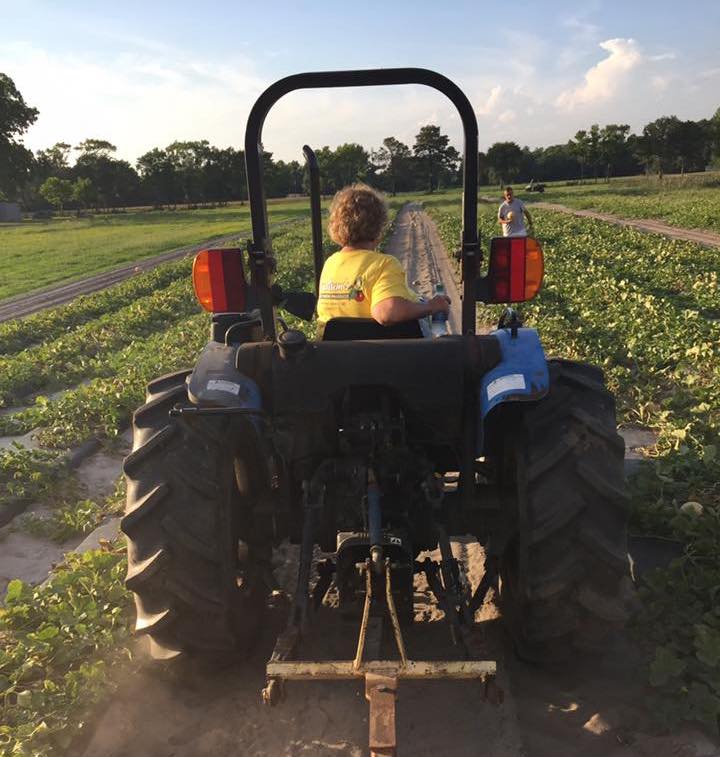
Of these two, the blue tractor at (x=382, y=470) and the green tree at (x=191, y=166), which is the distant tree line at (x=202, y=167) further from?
the blue tractor at (x=382, y=470)

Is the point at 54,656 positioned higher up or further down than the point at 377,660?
further down

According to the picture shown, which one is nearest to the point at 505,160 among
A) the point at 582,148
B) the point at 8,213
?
the point at 582,148

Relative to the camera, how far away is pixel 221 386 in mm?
2688

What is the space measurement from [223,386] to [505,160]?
94755mm

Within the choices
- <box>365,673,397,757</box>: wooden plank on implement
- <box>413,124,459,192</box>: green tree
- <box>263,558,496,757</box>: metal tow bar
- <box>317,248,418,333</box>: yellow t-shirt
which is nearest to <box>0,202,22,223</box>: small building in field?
<box>413,124,459,192</box>: green tree

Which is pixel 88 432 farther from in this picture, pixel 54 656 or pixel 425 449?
pixel 425 449

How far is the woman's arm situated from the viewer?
2920 mm

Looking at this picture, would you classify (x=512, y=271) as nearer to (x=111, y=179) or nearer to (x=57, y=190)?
(x=57, y=190)

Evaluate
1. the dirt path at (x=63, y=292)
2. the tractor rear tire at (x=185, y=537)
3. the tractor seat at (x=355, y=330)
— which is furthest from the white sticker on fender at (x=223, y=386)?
the dirt path at (x=63, y=292)

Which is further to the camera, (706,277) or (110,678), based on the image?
(706,277)

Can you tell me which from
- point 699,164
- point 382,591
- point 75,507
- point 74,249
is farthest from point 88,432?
point 699,164

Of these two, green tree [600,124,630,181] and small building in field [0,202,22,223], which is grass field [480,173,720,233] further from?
small building in field [0,202,22,223]

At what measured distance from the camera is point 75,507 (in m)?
5.20

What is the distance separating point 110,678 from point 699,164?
94305 millimetres
